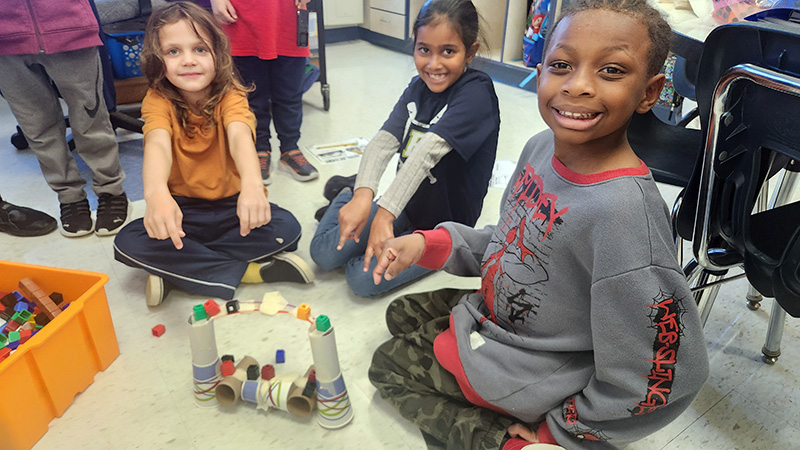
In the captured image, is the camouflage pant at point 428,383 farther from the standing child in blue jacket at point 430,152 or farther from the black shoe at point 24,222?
the black shoe at point 24,222

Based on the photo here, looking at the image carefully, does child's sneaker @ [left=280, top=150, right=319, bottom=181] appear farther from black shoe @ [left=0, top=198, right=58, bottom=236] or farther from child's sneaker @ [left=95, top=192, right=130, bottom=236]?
black shoe @ [left=0, top=198, right=58, bottom=236]

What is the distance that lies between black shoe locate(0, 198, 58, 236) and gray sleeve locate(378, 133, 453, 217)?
100cm

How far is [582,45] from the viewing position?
0.65 meters

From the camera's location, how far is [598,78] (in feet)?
2.14

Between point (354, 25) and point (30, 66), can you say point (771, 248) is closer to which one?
point (30, 66)

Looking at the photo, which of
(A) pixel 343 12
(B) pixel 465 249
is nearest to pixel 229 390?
(B) pixel 465 249

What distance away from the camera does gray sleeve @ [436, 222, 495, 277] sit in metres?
0.94

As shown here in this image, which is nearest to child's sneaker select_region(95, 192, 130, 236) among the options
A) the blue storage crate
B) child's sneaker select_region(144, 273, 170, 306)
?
child's sneaker select_region(144, 273, 170, 306)

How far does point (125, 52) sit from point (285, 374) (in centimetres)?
174

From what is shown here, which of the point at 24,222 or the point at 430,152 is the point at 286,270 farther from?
the point at 24,222

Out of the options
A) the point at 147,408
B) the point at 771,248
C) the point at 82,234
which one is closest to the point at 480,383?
the point at 771,248

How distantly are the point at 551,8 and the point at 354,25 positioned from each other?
1.93 m

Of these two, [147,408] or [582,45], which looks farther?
[147,408]

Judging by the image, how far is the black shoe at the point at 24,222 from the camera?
1476 mm
